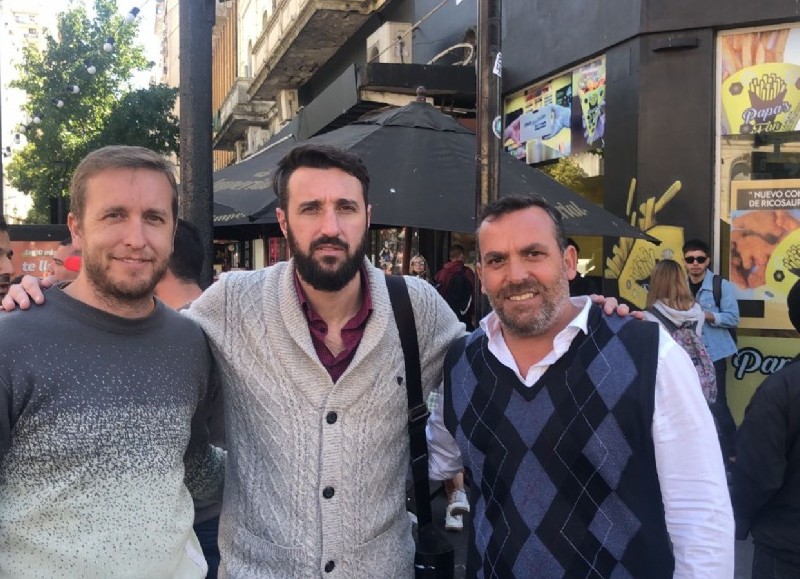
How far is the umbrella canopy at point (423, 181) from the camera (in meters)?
4.57

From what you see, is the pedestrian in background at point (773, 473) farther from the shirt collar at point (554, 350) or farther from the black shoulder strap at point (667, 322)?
the black shoulder strap at point (667, 322)

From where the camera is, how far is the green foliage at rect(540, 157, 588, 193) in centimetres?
888

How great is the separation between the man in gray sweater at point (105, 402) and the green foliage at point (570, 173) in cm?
734

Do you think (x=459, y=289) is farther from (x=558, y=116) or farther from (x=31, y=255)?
(x=31, y=255)

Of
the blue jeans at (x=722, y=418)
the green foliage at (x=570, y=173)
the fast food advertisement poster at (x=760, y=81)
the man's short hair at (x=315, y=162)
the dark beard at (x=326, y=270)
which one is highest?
the fast food advertisement poster at (x=760, y=81)

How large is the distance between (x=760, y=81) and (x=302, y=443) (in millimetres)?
7022

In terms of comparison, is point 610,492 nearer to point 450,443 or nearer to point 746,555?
point 450,443

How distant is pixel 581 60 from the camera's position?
869 cm

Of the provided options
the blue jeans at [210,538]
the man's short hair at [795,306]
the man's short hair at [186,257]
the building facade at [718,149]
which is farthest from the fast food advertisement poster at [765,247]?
the blue jeans at [210,538]

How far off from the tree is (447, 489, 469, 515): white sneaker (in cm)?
1924

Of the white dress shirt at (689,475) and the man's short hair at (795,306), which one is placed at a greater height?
the man's short hair at (795,306)

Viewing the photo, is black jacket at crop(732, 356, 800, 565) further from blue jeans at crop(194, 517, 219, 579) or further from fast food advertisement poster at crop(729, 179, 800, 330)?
fast food advertisement poster at crop(729, 179, 800, 330)

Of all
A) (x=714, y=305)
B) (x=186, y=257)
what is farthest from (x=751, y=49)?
(x=186, y=257)

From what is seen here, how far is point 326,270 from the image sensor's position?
7.43 ft
